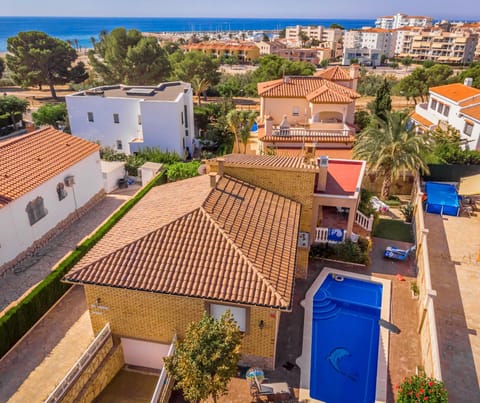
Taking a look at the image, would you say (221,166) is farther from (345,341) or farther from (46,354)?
(46,354)

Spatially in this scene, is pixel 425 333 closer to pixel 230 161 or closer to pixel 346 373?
pixel 346 373

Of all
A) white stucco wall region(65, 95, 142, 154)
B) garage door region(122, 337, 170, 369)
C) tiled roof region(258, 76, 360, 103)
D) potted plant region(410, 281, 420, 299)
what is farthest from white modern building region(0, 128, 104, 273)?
potted plant region(410, 281, 420, 299)

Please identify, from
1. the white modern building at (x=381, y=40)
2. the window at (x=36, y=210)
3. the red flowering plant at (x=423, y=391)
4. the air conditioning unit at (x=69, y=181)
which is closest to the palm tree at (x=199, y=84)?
the air conditioning unit at (x=69, y=181)

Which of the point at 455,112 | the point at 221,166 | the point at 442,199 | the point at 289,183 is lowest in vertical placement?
the point at 442,199

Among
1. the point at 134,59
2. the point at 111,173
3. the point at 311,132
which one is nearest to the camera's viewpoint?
the point at 111,173

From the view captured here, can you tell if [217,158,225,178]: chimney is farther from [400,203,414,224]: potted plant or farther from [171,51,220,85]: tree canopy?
[171,51,220,85]: tree canopy

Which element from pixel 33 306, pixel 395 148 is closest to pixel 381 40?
pixel 395 148

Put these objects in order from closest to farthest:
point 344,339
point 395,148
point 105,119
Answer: point 344,339, point 395,148, point 105,119

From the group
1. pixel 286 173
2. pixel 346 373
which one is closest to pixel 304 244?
pixel 286 173
